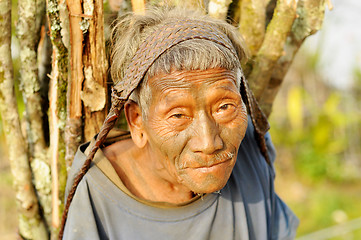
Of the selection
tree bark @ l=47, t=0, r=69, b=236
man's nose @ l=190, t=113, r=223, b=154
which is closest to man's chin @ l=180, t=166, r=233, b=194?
man's nose @ l=190, t=113, r=223, b=154

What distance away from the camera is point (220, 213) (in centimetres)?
187

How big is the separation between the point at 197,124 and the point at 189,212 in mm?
474

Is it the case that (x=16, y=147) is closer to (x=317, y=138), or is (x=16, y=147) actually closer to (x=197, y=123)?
(x=197, y=123)

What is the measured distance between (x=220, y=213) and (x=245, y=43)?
0.88 m

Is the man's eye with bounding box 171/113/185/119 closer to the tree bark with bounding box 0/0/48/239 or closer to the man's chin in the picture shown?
the man's chin

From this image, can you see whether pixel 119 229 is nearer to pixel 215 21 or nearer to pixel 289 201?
pixel 215 21

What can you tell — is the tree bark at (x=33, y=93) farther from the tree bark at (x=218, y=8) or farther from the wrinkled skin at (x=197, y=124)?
the tree bark at (x=218, y=8)

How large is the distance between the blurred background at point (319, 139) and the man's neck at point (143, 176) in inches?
183

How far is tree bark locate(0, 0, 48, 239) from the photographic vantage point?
1836mm

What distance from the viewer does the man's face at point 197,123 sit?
1.51 metres

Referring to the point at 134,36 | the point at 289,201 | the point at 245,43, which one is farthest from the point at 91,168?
the point at 289,201

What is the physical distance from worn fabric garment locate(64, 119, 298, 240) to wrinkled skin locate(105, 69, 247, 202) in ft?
0.76

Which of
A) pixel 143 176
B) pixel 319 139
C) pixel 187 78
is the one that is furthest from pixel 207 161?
pixel 319 139

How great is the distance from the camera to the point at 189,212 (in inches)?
70.1
